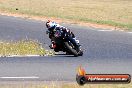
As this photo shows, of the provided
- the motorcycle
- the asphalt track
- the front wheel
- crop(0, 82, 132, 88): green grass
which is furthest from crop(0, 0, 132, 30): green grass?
crop(0, 82, 132, 88): green grass

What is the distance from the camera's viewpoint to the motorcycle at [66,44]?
17.4 metres

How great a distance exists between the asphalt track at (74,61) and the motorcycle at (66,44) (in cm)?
26

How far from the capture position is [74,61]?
52.5 feet

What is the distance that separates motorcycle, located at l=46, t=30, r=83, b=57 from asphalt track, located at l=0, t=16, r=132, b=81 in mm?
259

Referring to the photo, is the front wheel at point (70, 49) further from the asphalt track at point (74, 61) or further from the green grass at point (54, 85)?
the green grass at point (54, 85)

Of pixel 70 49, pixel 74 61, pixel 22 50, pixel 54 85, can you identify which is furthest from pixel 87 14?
pixel 54 85

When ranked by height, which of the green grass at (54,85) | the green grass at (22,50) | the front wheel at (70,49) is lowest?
the green grass at (22,50)

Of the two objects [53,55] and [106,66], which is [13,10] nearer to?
[53,55]

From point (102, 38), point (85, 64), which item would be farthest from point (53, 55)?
point (102, 38)

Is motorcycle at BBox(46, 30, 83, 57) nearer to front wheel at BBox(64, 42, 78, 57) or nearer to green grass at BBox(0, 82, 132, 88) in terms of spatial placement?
front wheel at BBox(64, 42, 78, 57)

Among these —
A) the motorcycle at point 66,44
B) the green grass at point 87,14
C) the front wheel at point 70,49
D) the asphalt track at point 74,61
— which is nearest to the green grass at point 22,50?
the motorcycle at point 66,44

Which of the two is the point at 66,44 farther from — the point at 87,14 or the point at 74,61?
the point at 87,14

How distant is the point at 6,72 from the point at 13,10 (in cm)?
2367

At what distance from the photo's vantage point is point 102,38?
24062mm
